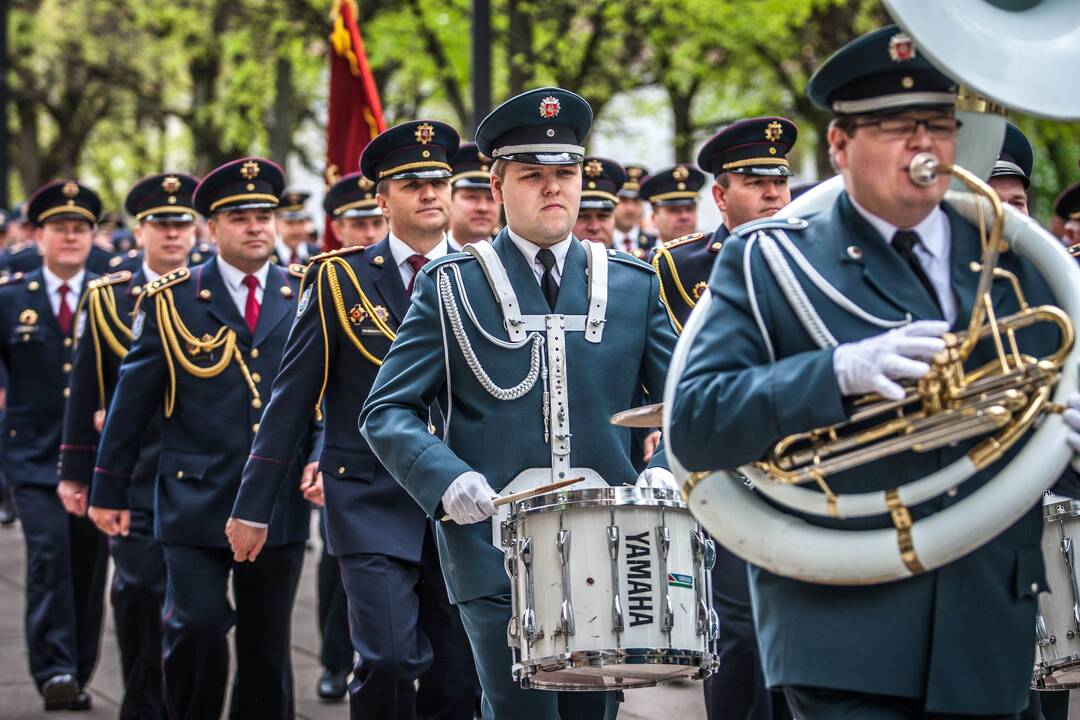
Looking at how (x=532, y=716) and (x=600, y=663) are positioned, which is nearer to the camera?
(x=600, y=663)

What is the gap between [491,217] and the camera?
9.66 metres

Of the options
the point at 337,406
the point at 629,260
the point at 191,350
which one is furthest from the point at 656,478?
the point at 191,350

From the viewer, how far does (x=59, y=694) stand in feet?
30.4

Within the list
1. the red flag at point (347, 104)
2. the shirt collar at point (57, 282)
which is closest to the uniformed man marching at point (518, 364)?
the red flag at point (347, 104)

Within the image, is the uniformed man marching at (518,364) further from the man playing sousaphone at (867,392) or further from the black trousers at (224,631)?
the black trousers at (224,631)

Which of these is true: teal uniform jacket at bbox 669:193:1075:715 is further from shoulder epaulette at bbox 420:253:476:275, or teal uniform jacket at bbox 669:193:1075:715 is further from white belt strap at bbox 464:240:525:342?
shoulder epaulette at bbox 420:253:476:275

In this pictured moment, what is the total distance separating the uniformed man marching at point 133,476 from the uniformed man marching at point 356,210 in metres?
1.15

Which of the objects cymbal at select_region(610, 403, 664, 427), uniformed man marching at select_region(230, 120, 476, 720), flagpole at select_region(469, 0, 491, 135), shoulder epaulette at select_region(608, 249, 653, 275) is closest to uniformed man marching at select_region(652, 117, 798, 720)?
uniformed man marching at select_region(230, 120, 476, 720)

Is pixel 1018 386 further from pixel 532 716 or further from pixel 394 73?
pixel 394 73

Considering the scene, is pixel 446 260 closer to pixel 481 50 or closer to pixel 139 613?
pixel 139 613

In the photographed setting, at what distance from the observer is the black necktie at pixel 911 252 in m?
4.15

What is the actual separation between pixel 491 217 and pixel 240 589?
2.69 meters

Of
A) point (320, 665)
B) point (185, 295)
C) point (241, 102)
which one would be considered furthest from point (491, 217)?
point (241, 102)

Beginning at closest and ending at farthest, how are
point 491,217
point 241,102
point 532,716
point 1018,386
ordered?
point 1018,386
point 532,716
point 491,217
point 241,102
